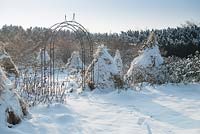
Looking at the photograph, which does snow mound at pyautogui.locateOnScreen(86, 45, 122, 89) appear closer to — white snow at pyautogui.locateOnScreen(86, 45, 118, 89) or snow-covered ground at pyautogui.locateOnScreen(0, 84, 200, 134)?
white snow at pyautogui.locateOnScreen(86, 45, 118, 89)

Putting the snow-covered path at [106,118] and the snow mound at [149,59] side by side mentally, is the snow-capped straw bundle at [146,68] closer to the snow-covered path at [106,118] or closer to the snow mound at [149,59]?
the snow mound at [149,59]

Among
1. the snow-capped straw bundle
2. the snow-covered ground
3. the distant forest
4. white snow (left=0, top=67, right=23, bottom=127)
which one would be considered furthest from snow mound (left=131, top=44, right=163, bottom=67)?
the distant forest

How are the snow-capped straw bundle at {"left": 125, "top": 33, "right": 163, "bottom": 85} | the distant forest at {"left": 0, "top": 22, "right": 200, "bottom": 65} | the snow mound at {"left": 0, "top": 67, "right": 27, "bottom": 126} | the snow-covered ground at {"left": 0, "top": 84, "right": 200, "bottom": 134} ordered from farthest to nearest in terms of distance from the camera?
the distant forest at {"left": 0, "top": 22, "right": 200, "bottom": 65} < the snow-capped straw bundle at {"left": 125, "top": 33, "right": 163, "bottom": 85} < the snow-covered ground at {"left": 0, "top": 84, "right": 200, "bottom": 134} < the snow mound at {"left": 0, "top": 67, "right": 27, "bottom": 126}

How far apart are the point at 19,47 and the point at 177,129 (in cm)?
2849

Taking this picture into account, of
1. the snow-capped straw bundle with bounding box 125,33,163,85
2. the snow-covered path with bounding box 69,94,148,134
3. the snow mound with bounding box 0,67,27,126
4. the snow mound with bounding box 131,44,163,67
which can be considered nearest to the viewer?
the snow mound with bounding box 0,67,27,126

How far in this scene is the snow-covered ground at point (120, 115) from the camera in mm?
5777

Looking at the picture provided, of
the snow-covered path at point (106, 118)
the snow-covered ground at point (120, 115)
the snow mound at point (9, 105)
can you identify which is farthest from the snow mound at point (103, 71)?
the snow mound at point (9, 105)

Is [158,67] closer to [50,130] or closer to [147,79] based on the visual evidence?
[147,79]

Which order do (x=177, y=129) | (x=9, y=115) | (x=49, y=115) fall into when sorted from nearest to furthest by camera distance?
1. (x=9, y=115)
2. (x=177, y=129)
3. (x=49, y=115)

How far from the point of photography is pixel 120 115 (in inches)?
282

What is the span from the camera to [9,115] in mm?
5402

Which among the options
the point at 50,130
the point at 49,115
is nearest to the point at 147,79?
the point at 49,115

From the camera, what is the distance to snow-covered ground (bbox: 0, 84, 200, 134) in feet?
19.0

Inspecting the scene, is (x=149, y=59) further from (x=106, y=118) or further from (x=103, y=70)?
(x=106, y=118)
